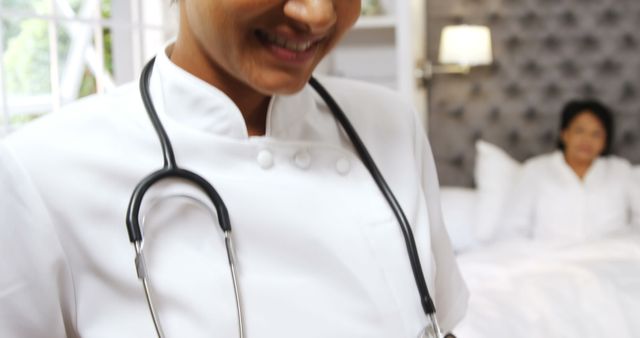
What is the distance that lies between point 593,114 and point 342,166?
278 cm

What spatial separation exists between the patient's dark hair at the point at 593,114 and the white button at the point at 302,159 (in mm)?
2783

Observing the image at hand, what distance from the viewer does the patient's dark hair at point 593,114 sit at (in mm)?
3266

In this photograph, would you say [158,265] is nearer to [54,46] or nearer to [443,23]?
[54,46]

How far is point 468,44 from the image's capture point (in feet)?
11.1

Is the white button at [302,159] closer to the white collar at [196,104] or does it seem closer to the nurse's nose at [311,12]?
the white collar at [196,104]

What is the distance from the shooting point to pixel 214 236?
72 cm

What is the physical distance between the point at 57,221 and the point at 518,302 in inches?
70.8

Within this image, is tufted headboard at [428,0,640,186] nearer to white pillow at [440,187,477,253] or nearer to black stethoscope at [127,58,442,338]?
white pillow at [440,187,477,253]

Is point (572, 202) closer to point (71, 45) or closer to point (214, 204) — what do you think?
point (71, 45)

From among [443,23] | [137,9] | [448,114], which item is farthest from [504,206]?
[137,9]

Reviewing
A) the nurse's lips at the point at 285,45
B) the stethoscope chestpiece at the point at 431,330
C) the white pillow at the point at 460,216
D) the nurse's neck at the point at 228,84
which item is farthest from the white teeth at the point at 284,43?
the white pillow at the point at 460,216

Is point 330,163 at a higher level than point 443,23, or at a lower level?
higher

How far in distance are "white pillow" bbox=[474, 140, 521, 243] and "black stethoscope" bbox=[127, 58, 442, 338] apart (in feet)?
8.32

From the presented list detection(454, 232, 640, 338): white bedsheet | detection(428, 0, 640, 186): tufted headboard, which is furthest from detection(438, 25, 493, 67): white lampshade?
detection(454, 232, 640, 338): white bedsheet
